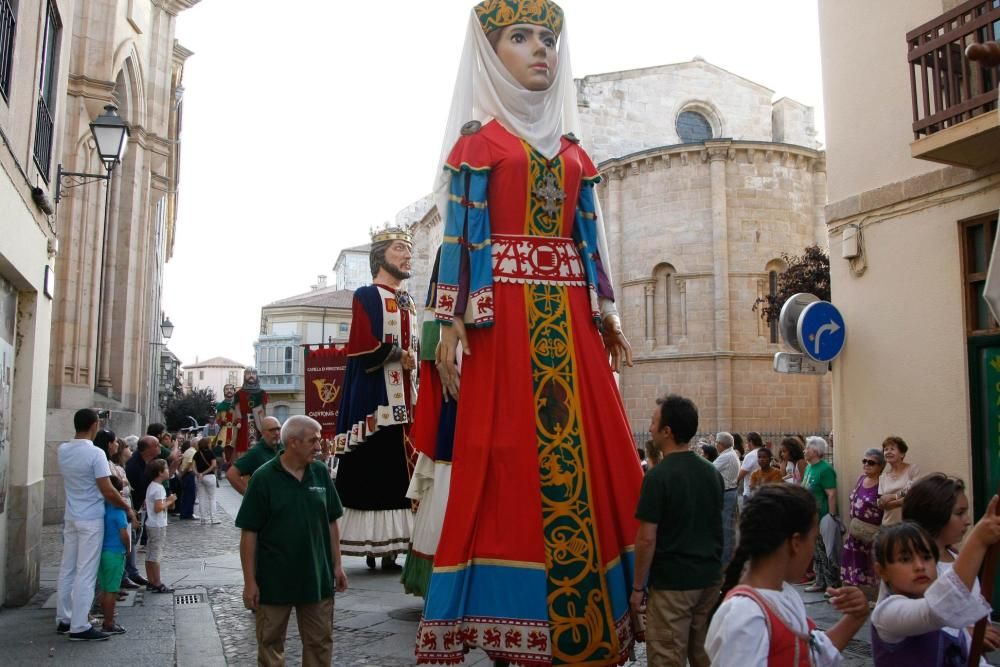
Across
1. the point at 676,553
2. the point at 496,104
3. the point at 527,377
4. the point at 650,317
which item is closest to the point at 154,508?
the point at 527,377

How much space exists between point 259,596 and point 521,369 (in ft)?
5.30

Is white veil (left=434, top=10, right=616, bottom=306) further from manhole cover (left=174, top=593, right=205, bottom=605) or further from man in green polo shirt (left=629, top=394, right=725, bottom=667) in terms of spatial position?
manhole cover (left=174, top=593, right=205, bottom=605)

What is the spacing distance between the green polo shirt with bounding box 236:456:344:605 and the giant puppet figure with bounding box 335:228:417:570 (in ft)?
10.5

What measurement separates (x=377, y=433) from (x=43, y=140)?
409 centimetres

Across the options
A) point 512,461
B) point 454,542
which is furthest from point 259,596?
point 512,461

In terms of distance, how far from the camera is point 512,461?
4.20m

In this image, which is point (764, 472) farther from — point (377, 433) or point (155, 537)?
point (155, 537)

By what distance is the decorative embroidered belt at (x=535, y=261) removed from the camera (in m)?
4.58

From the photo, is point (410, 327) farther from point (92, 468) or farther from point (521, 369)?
point (521, 369)

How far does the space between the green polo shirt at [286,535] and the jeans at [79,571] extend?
8.34 feet

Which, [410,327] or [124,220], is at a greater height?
[124,220]

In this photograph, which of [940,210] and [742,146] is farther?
[742,146]

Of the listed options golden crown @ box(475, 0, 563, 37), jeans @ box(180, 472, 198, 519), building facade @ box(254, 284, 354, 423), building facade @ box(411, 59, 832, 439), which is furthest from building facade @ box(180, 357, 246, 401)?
golden crown @ box(475, 0, 563, 37)

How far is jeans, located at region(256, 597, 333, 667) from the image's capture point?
3988 millimetres
